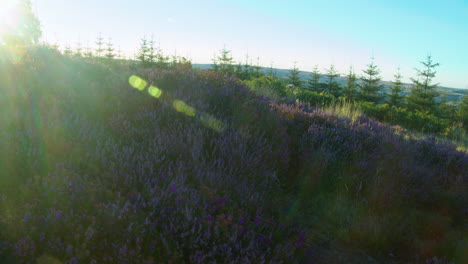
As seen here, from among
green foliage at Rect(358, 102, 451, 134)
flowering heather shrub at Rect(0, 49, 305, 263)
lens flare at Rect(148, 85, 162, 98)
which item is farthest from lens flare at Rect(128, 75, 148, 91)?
green foliage at Rect(358, 102, 451, 134)

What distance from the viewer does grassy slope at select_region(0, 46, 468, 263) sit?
6.25 feet

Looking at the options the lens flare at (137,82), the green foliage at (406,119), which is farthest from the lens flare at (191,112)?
the green foliage at (406,119)

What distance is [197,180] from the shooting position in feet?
8.48

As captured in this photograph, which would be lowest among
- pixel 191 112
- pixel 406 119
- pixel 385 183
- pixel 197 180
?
pixel 385 183

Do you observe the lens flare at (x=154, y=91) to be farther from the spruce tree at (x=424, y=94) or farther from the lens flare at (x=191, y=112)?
the spruce tree at (x=424, y=94)

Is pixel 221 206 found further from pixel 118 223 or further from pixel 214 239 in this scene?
pixel 118 223

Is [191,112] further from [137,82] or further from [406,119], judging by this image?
[406,119]

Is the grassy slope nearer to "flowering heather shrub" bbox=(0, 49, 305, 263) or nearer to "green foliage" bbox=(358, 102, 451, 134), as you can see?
"flowering heather shrub" bbox=(0, 49, 305, 263)

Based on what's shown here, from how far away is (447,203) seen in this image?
3844 mm

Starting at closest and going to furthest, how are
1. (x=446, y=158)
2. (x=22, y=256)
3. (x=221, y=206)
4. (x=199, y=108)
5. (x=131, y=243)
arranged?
(x=22, y=256) < (x=131, y=243) < (x=221, y=206) < (x=199, y=108) < (x=446, y=158)

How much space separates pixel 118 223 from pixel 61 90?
289 cm

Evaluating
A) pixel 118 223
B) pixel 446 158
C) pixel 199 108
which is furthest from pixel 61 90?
pixel 446 158

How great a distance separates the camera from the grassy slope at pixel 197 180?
191 cm

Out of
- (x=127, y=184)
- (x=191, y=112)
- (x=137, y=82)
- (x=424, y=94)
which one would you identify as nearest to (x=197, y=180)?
(x=127, y=184)
